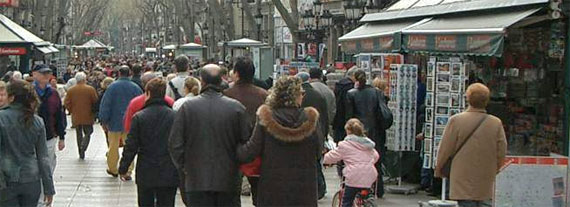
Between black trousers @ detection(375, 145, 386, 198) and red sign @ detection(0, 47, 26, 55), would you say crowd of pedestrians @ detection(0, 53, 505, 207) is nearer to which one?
black trousers @ detection(375, 145, 386, 198)

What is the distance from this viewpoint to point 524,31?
1384 centimetres

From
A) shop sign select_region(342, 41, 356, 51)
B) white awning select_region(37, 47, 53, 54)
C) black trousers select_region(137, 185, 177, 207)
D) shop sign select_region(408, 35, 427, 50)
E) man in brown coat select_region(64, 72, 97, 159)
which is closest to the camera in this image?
black trousers select_region(137, 185, 177, 207)

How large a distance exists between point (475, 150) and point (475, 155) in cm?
5

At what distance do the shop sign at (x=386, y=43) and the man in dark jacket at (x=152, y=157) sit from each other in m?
6.26

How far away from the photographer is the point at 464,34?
12.6m

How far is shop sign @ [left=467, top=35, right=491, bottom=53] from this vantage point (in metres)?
11.9

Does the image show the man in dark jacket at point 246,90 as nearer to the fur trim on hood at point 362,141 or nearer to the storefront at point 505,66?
the fur trim on hood at point 362,141

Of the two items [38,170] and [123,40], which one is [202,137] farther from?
[123,40]

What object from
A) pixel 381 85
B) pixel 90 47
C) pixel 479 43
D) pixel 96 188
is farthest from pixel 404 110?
pixel 90 47

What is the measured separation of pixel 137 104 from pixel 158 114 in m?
2.07

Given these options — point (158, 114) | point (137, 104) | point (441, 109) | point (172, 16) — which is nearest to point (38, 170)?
point (158, 114)

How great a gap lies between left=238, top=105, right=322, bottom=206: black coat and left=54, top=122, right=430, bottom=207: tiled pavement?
506 centimetres

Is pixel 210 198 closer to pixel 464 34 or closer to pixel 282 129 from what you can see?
pixel 282 129

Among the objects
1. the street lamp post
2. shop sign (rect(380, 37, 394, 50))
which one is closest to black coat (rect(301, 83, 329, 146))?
shop sign (rect(380, 37, 394, 50))
